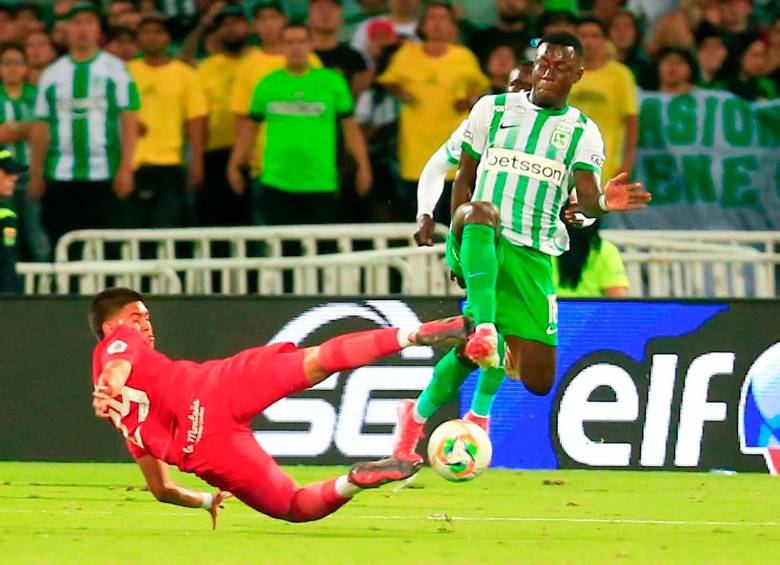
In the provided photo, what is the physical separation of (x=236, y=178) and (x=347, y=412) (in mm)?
3153

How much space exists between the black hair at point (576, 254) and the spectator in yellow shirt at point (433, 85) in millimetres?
1778

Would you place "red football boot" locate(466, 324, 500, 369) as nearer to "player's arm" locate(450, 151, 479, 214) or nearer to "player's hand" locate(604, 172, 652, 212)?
"player's hand" locate(604, 172, 652, 212)

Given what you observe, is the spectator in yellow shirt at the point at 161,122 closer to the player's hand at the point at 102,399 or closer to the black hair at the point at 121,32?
the black hair at the point at 121,32

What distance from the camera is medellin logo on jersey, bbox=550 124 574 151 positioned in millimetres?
8695

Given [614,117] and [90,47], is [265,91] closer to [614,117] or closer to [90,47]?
[90,47]

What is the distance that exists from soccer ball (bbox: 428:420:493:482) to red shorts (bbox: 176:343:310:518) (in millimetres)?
802

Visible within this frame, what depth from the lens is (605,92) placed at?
43.4ft

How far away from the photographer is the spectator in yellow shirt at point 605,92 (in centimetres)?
1323

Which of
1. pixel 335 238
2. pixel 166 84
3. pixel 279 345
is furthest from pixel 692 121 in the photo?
pixel 279 345

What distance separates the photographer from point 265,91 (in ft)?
42.7

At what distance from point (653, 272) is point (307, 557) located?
5.67m

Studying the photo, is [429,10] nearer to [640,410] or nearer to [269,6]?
[269,6]

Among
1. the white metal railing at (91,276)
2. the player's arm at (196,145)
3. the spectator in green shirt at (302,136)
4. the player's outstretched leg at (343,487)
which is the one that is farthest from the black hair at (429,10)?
the player's outstretched leg at (343,487)

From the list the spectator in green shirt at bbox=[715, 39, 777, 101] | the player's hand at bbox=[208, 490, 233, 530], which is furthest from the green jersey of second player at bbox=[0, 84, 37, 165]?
the player's hand at bbox=[208, 490, 233, 530]
